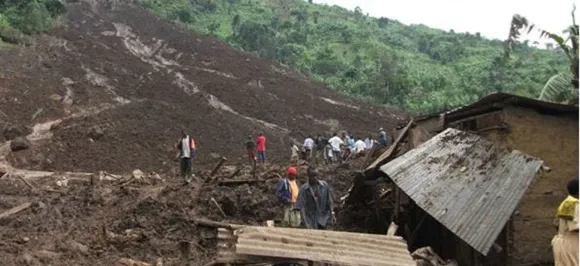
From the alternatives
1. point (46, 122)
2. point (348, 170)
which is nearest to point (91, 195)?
point (348, 170)

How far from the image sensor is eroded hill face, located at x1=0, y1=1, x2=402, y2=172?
69.1ft

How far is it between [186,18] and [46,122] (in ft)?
105

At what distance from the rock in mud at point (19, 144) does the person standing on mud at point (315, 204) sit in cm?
1298

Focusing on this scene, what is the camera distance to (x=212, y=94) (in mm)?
30969

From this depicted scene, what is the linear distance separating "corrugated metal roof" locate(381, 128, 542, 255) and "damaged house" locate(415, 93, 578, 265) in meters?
0.38

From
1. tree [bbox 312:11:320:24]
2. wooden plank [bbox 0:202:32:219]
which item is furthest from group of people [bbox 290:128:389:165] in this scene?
tree [bbox 312:11:320:24]

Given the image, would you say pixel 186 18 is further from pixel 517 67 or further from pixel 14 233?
pixel 14 233

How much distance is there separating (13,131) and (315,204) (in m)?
14.8

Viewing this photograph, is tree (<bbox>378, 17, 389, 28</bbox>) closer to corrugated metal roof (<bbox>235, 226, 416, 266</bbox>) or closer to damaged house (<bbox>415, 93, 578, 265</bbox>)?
damaged house (<bbox>415, 93, 578, 265</bbox>)

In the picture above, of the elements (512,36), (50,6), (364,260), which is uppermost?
(512,36)

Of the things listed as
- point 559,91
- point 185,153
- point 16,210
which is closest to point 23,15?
point 185,153

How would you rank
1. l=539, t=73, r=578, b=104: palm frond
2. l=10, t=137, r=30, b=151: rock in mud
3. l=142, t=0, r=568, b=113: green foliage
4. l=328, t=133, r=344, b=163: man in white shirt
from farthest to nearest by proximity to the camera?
l=142, t=0, r=568, b=113: green foliage
l=328, t=133, r=344, b=163: man in white shirt
l=10, t=137, r=30, b=151: rock in mud
l=539, t=73, r=578, b=104: palm frond

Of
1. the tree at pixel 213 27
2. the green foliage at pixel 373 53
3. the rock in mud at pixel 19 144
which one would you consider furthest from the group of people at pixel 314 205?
the tree at pixel 213 27

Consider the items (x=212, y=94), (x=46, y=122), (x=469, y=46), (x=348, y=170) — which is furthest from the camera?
(x=469, y=46)
